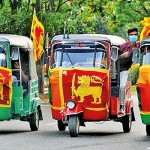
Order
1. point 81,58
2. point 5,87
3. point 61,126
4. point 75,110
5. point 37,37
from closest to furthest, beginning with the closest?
1. point 75,110
2. point 81,58
3. point 5,87
4. point 61,126
5. point 37,37

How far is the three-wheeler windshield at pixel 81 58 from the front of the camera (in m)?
19.5

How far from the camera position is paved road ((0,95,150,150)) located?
54.7 feet

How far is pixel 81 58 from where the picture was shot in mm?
19625

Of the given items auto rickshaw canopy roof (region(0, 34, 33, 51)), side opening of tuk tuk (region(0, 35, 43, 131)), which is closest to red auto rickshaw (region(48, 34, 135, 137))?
side opening of tuk tuk (region(0, 35, 43, 131))

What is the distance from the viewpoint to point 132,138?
1903 cm

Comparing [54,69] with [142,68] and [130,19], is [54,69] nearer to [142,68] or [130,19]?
[142,68]

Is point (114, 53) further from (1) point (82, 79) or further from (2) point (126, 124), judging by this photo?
(2) point (126, 124)

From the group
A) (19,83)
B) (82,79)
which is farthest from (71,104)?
(19,83)

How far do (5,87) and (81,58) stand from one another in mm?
1807

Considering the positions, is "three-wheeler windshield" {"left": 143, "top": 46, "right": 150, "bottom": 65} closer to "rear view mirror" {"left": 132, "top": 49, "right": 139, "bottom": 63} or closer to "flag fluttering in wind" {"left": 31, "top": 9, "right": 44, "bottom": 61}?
"rear view mirror" {"left": 132, "top": 49, "right": 139, "bottom": 63}

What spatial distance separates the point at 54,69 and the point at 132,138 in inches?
89.1

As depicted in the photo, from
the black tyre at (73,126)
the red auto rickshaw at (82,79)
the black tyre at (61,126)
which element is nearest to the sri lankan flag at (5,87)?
the red auto rickshaw at (82,79)

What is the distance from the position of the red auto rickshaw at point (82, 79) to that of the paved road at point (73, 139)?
497 mm

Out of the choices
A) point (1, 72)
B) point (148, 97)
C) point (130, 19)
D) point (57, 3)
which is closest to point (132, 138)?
point (148, 97)
